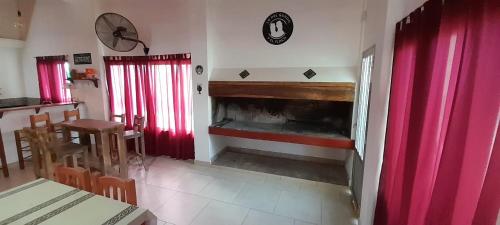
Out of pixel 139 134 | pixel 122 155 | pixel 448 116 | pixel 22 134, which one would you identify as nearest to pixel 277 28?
pixel 448 116

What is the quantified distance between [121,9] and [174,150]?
8.51ft

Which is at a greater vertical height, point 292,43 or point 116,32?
point 116,32

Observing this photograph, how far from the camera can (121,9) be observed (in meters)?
3.74

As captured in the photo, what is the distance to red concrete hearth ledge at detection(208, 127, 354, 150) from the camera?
278 centimetres

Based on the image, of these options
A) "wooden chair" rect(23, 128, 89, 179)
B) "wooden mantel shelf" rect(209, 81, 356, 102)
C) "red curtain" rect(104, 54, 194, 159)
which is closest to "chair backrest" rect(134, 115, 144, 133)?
"red curtain" rect(104, 54, 194, 159)

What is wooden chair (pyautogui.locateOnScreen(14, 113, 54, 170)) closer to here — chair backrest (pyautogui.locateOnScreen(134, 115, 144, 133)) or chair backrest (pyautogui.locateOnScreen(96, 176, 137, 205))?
chair backrest (pyautogui.locateOnScreen(134, 115, 144, 133))

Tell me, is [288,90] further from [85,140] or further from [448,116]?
[85,140]

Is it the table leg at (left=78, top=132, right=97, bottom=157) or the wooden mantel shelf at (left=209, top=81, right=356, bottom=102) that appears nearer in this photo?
the wooden mantel shelf at (left=209, top=81, right=356, bottom=102)

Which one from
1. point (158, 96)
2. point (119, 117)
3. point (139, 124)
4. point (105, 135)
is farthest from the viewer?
point (119, 117)

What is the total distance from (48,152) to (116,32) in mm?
1827

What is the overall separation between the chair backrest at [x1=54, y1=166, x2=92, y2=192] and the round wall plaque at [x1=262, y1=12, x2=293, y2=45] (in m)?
2.67

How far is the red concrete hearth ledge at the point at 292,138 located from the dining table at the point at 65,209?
202 cm

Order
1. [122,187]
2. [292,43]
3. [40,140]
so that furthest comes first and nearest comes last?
[292,43] → [40,140] → [122,187]

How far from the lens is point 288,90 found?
2.96 m
